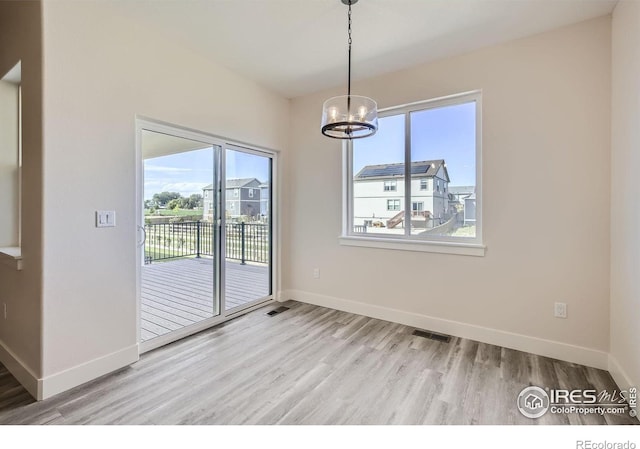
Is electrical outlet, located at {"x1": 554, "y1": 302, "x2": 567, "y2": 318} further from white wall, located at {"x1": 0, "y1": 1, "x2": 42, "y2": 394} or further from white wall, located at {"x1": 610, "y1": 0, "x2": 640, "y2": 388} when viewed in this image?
white wall, located at {"x1": 0, "y1": 1, "x2": 42, "y2": 394}

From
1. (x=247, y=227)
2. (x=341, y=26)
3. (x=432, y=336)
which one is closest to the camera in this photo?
(x=341, y=26)

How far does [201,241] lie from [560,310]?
3429 mm

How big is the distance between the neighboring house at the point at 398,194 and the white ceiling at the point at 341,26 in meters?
1.10

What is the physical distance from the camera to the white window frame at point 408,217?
2.92 m

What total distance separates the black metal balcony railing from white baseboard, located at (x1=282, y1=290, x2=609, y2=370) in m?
0.97

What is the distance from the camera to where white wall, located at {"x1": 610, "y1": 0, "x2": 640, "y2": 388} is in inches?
74.1

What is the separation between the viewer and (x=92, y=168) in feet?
7.15

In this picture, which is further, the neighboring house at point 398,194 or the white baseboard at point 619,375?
the neighboring house at point 398,194

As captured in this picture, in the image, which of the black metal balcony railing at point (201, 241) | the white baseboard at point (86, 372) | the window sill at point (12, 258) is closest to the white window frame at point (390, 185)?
the black metal balcony railing at point (201, 241)

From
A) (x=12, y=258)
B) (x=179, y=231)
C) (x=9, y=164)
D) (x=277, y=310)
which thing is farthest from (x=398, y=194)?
(x=9, y=164)

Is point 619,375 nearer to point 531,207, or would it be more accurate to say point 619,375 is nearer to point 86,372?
point 531,207

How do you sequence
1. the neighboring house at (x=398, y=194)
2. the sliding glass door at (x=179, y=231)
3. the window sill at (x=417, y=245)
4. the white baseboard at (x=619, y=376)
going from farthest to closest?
1. the neighboring house at (x=398, y=194)
2. the window sill at (x=417, y=245)
3. the sliding glass door at (x=179, y=231)
4. the white baseboard at (x=619, y=376)

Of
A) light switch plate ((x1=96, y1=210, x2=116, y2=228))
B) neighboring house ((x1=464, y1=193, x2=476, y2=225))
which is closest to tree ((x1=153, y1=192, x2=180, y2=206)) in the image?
light switch plate ((x1=96, y1=210, x2=116, y2=228))

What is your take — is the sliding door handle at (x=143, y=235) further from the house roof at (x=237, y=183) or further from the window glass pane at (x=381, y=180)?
the window glass pane at (x=381, y=180)
